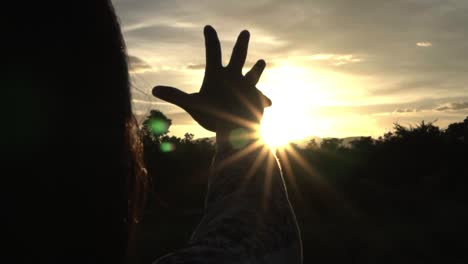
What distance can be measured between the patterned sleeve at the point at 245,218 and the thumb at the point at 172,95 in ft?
1.07

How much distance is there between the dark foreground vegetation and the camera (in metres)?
16.8

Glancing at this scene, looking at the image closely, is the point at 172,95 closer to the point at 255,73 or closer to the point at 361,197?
the point at 255,73

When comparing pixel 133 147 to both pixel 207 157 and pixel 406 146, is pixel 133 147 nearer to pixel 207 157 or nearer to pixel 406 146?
pixel 207 157

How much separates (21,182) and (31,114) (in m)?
0.13

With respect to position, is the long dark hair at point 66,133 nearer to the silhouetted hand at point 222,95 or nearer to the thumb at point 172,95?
the thumb at point 172,95

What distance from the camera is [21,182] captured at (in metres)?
0.95

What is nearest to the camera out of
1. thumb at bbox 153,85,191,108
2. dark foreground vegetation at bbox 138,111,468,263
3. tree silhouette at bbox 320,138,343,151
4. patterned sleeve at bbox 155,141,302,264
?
patterned sleeve at bbox 155,141,302,264

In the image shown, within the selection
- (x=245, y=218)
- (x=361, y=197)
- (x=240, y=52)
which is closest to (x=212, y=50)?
(x=240, y=52)

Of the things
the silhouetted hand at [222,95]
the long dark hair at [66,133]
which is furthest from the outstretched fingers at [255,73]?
the long dark hair at [66,133]

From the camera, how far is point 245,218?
1.82 metres

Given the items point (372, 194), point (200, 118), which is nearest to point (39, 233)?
point (200, 118)

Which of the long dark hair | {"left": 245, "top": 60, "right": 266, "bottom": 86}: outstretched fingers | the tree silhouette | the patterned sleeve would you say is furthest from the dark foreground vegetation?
the long dark hair

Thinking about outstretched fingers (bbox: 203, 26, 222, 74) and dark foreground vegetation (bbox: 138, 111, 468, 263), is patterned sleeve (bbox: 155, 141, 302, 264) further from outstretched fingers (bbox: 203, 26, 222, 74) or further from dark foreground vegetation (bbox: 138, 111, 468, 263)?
dark foreground vegetation (bbox: 138, 111, 468, 263)

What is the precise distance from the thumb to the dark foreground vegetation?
995 centimetres
